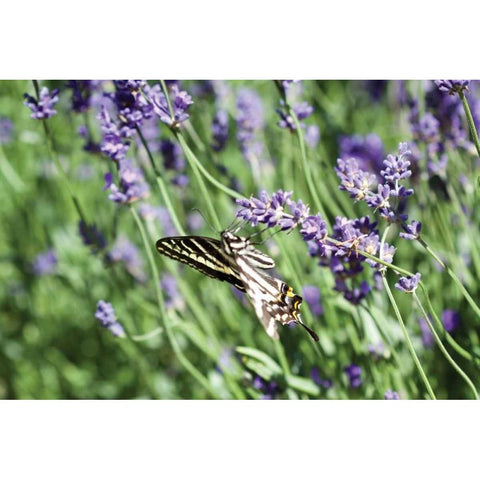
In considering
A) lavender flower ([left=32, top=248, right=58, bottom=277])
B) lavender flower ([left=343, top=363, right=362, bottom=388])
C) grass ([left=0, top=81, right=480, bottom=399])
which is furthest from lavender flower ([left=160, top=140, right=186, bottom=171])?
lavender flower ([left=343, top=363, right=362, bottom=388])

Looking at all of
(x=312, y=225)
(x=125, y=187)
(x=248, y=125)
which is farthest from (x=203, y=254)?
(x=248, y=125)

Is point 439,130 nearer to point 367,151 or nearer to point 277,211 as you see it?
point 367,151

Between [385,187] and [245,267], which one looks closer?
[385,187]

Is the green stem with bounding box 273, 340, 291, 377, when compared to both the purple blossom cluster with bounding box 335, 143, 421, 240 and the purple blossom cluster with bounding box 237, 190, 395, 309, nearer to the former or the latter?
the purple blossom cluster with bounding box 237, 190, 395, 309

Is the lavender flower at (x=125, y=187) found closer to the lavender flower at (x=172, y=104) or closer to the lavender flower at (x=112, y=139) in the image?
the lavender flower at (x=112, y=139)

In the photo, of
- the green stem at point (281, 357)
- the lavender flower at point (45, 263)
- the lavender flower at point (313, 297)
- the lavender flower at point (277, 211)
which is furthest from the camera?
the lavender flower at point (45, 263)

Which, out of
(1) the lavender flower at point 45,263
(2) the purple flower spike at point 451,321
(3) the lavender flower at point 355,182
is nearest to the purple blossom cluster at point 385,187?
(3) the lavender flower at point 355,182

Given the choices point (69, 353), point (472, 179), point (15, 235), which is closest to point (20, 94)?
point (15, 235)
